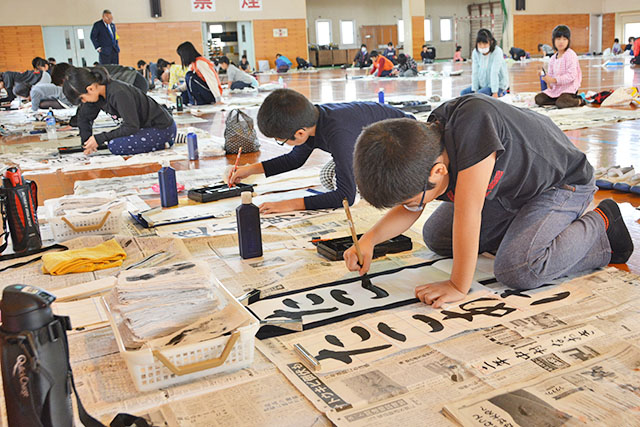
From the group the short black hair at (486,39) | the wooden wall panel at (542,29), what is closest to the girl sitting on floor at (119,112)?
the short black hair at (486,39)

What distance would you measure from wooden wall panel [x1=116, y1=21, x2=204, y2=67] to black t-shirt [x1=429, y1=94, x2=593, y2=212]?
19962mm

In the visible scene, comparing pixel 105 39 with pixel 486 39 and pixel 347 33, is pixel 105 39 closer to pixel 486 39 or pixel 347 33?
pixel 486 39

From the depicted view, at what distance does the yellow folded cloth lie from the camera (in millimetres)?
2320

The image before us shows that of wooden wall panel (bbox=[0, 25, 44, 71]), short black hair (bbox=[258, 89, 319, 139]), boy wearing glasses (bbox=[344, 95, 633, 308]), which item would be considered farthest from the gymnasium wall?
boy wearing glasses (bbox=[344, 95, 633, 308])

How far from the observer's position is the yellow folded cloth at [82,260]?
2.32 meters

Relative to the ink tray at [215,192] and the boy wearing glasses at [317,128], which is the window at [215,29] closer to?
the ink tray at [215,192]

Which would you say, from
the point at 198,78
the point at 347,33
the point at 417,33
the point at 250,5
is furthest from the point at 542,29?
the point at 198,78

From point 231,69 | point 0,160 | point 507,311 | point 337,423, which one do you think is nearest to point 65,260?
point 337,423

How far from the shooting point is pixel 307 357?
1.58 m

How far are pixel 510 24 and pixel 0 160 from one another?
23468 millimetres

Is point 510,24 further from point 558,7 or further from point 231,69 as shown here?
point 231,69

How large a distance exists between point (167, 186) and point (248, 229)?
1.03 metres

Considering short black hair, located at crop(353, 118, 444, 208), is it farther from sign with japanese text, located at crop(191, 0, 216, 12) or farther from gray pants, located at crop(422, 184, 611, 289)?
sign with japanese text, located at crop(191, 0, 216, 12)

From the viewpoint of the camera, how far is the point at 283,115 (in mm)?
2521
